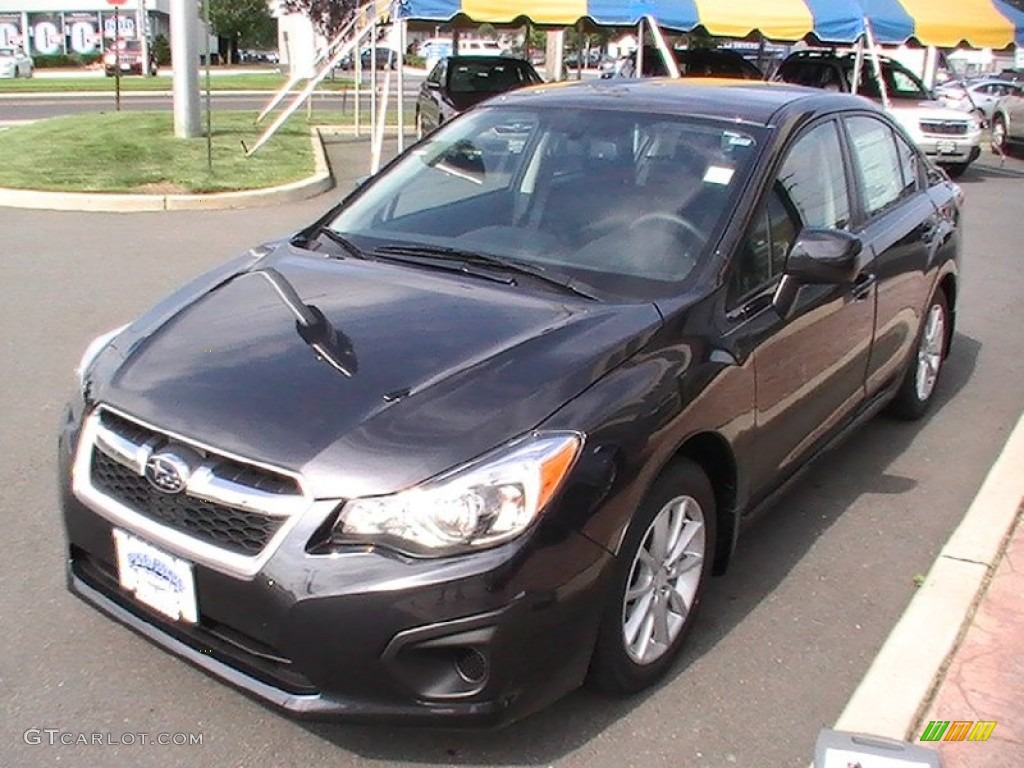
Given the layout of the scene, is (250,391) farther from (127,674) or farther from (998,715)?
(998,715)

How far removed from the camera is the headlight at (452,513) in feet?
8.33

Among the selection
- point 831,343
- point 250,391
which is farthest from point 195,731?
point 831,343

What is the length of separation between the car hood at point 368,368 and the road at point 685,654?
742 mm

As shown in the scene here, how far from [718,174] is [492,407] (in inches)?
60.1

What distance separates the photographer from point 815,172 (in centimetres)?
421

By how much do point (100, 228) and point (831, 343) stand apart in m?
7.94

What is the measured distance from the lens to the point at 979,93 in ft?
98.1

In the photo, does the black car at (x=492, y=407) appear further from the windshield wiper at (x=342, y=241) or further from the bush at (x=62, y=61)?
the bush at (x=62, y=61)

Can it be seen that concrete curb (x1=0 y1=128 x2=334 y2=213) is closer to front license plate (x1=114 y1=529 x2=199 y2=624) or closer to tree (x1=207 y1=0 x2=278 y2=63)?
front license plate (x1=114 y1=529 x2=199 y2=624)

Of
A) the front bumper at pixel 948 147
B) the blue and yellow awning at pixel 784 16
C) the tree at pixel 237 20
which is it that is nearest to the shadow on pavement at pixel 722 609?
the blue and yellow awning at pixel 784 16

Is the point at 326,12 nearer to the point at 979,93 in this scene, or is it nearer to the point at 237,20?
the point at 979,93

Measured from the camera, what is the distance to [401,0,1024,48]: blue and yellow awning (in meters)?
14.8

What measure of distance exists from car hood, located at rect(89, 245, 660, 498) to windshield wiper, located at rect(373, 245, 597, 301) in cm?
8

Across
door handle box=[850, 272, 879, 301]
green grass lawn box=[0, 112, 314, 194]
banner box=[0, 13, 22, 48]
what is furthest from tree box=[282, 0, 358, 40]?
banner box=[0, 13, 22, 48]
